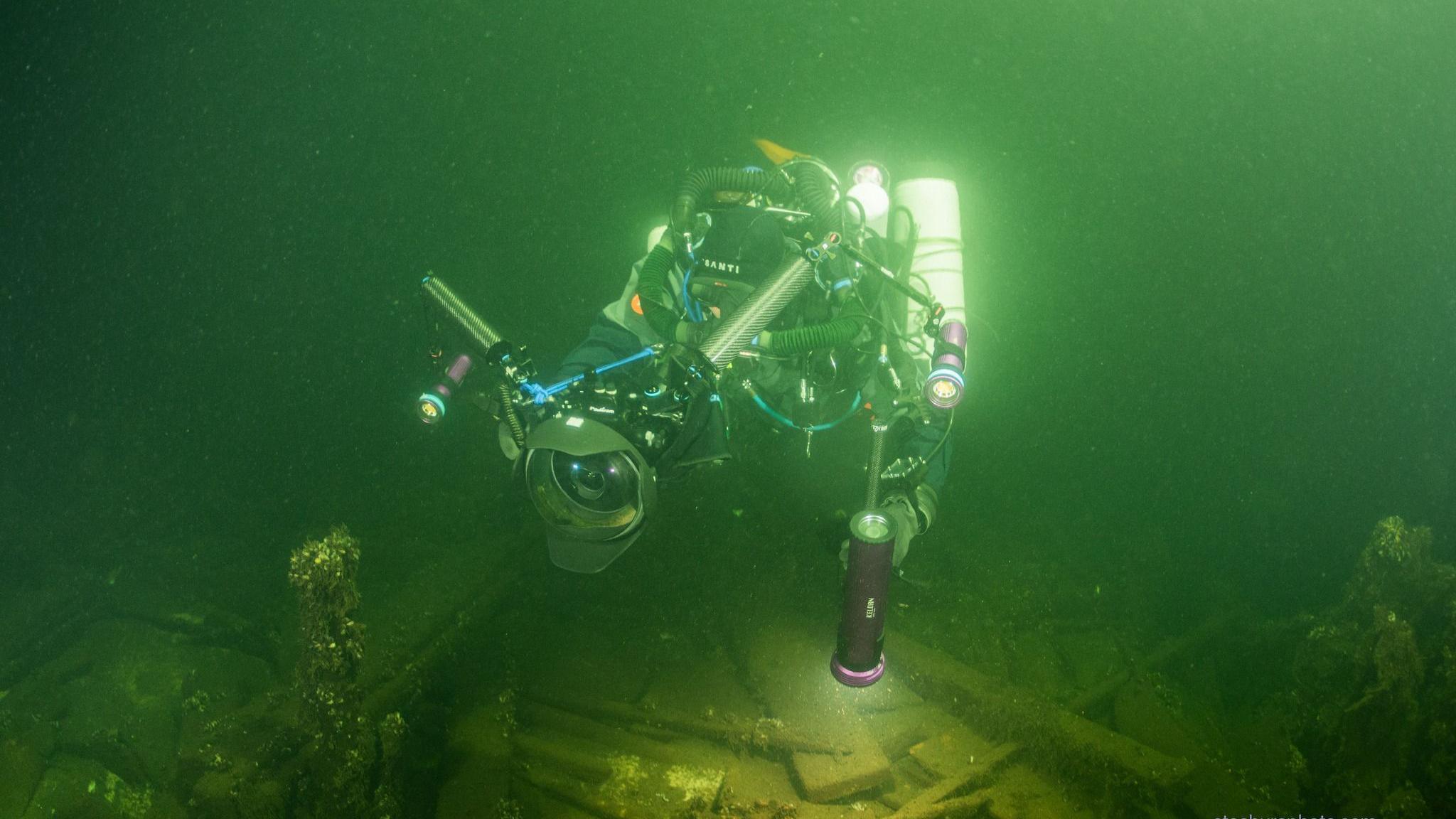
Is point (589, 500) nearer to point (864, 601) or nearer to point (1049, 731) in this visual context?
point (864, 601)

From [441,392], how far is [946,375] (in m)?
2.55

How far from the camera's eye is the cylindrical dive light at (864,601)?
2637mm

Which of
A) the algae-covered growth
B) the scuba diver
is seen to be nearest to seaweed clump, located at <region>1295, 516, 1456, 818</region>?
the scuba diver

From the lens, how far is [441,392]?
3090 mm

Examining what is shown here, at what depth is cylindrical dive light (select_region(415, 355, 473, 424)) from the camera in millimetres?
3002

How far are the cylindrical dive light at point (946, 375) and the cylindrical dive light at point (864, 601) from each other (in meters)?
0.70

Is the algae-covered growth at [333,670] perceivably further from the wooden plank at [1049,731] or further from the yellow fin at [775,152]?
the yellow fin at [775,152]

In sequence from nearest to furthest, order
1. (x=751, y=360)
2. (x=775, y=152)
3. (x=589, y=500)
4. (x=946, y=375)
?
(x=589, y=500), (x=946, y=375), (x=751, y=360), (x=775, y=152)

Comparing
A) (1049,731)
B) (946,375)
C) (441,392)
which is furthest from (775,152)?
(1049,731)

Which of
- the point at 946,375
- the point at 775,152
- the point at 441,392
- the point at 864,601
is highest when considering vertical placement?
the point at 775,152

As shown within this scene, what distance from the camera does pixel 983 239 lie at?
1113 centimetres

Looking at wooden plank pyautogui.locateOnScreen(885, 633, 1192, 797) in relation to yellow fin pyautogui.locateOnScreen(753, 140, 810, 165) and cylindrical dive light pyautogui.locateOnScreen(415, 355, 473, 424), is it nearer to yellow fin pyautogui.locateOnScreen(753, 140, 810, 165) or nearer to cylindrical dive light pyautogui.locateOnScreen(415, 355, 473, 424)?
cylindrical dive light pyautogui.locateOnScreen(415, 355, 473, 424)

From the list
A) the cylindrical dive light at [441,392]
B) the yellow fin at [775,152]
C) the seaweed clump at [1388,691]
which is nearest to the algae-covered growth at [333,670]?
the cylindrical dive light at [441,392]

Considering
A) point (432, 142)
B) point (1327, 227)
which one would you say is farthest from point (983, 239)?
point (1327, 227)
